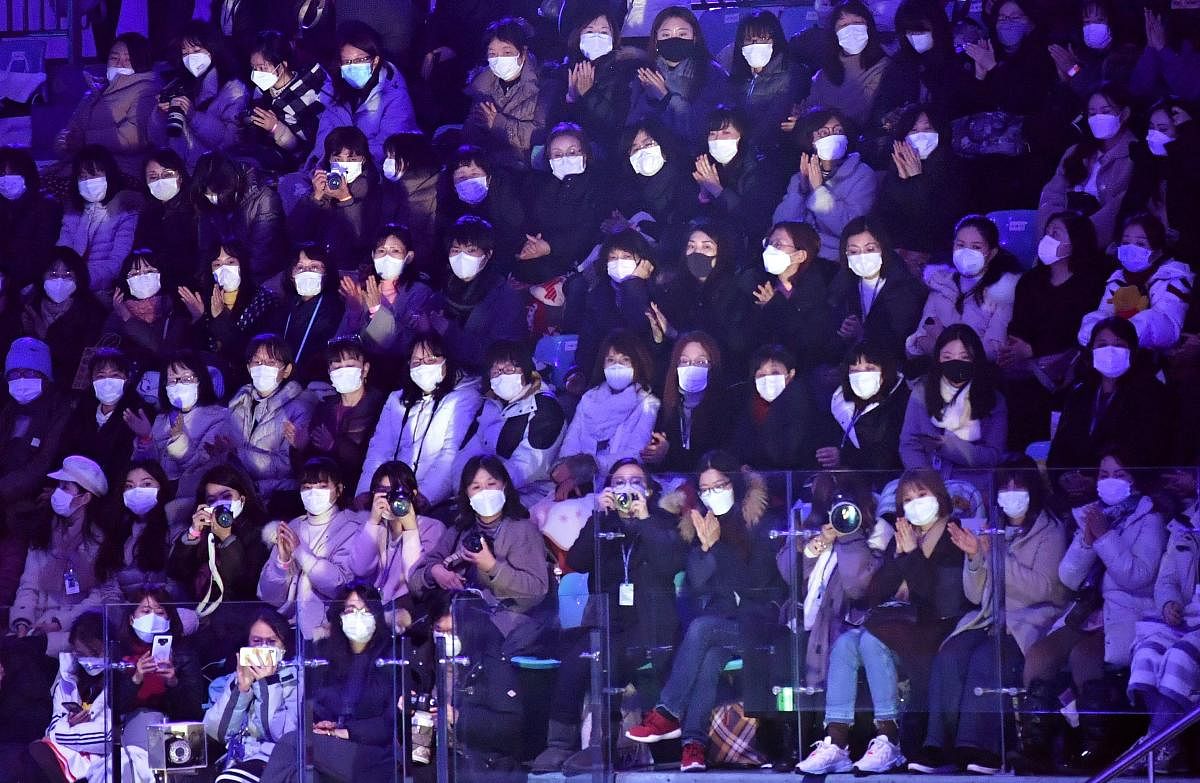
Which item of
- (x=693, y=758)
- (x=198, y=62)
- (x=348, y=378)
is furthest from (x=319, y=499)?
(x=198, y=62)

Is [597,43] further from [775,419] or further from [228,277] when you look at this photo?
[775,419]

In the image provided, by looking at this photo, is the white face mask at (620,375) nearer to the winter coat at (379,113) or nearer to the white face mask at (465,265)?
the white face mask at (465,265)

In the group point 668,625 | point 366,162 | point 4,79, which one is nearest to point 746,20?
point 366,162

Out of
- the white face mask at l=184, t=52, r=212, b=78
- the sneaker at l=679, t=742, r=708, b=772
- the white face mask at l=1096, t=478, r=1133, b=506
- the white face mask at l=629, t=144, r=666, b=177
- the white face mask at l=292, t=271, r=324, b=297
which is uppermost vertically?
the white face mask at l=184, t=52, r=212, b=78

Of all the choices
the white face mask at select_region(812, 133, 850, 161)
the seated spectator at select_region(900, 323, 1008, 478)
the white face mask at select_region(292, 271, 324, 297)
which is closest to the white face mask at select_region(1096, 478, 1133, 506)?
the seated spectator at select_region(900, 323, 1008, 478)

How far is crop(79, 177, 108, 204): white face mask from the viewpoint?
34.3 ft

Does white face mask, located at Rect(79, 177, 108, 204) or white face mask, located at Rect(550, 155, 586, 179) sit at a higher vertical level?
white face mask, located at Rect(79, 177, 108, 204)

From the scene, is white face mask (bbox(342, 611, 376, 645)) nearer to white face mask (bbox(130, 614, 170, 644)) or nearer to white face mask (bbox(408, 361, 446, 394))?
white face mask (bbox(130, 614, 170, 644))

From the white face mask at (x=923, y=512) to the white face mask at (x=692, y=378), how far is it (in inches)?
67.0

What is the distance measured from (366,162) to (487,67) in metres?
0.82

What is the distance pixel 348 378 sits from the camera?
917 cm

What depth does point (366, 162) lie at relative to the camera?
32.4 feet

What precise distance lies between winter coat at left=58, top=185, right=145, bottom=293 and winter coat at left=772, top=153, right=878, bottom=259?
3480mm

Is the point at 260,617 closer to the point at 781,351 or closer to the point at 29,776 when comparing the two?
the point at 29,776
